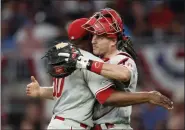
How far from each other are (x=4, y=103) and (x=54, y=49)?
4886mm

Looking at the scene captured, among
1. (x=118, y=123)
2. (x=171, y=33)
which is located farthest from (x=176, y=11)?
(x=118, y=123)

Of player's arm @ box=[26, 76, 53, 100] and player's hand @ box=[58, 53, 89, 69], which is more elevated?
player's hand @ box=[58, 53, 89, 69]

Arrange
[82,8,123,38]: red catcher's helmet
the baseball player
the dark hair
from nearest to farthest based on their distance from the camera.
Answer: the baseball player → [82,8,123,38]: red catcher's helmet → the dark hair

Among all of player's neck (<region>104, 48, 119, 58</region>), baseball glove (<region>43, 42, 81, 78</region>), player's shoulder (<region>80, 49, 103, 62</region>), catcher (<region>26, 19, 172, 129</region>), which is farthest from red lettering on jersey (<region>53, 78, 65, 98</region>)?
player's neck (<region>104, 48, 119, 58</region>)

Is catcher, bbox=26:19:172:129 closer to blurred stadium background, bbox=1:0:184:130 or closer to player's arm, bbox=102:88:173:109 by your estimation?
player's arm, bbox=102:88:173:109

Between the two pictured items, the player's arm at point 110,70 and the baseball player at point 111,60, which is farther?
the baseball player at point 111,60

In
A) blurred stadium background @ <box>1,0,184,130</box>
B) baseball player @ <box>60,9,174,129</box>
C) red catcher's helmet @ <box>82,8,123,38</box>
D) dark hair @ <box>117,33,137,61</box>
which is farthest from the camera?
blurred stadium background @ <box>1,0,184,130</box>

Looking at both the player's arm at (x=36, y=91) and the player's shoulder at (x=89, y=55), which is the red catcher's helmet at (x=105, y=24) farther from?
the player's arm at (x=36, y=91)

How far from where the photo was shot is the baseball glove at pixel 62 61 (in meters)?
5.47

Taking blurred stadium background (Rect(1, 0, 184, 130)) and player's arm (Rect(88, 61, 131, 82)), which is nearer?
player's arm (Rect(88, 61, 131, 82))

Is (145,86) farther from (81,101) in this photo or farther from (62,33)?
(81,101)

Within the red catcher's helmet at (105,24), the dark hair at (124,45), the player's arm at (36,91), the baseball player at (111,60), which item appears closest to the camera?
the baseball player at (111,60)

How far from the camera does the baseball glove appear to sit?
5473 mm

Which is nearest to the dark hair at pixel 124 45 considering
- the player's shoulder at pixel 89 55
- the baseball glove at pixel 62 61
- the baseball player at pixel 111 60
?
the baseball player at pixel 111 60
